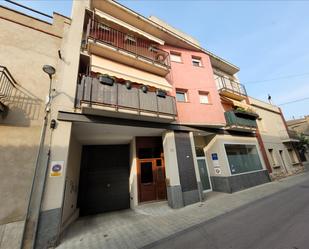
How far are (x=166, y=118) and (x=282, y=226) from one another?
601 cm

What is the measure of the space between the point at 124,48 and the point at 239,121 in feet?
34.6

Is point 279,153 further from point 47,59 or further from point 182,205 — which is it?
point 47,59

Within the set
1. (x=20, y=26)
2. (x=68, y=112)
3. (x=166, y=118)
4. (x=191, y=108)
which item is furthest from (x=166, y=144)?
(x=20, y=26)

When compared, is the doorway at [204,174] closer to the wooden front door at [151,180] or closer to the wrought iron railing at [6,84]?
the wooden front door at [151,180]

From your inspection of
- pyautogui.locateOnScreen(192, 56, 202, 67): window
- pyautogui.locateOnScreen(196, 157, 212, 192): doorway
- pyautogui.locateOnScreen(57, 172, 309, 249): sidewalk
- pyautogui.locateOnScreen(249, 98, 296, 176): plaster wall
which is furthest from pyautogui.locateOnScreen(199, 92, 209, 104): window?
pyautogui.locateOnScreen(249, 98, 296, 176): plaster wall

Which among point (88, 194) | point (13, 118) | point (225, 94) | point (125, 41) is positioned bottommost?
point (88, 194)

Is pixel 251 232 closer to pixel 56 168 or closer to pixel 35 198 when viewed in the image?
pixel 56 168

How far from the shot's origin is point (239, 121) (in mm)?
11891

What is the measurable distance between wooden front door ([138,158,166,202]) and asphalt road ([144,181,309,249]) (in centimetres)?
405

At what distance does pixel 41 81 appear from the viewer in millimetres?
5953

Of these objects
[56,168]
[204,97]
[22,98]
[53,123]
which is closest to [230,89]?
[204,97]

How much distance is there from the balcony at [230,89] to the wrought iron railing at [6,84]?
1407 centimetres

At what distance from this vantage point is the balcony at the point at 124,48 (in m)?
7.44

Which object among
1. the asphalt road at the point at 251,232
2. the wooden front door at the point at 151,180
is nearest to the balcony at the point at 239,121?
the asphalt road at the point at 251,232
